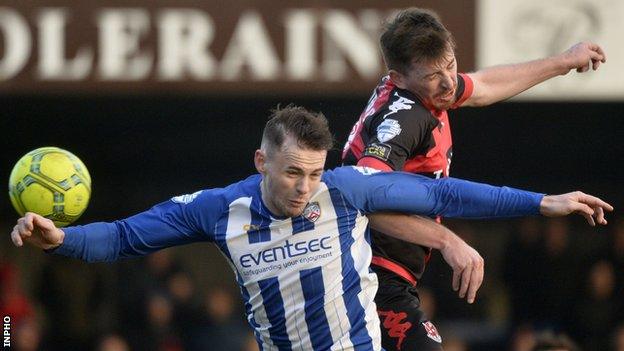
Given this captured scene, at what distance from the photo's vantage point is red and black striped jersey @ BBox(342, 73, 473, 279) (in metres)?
5.41

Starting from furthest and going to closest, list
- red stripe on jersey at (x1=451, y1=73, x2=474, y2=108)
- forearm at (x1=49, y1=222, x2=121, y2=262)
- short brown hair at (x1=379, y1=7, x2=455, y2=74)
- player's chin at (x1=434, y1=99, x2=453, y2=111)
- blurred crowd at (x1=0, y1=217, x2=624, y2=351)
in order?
1. blurred crowd at (x1=0, y1=217, x2=624, y2=351)
2. red stripe on jersey at (x1=451, y1=73, x2=474, y2=108)
3. player's chin at (x1=434, y1=99, x2=453, y2=111)
4. short brown hair at (x1=379, y1=7, x2=455, y2=74)
5. forearm at (x1=49, y1=222, x2=121, y2=262)

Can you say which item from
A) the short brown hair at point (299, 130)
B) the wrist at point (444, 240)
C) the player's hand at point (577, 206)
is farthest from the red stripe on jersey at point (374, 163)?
the player's hand at point (577, 206)

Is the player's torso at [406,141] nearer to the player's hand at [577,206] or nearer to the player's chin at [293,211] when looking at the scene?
the player's chin at [293,211]

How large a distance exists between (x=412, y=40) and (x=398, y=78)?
0.70 ft

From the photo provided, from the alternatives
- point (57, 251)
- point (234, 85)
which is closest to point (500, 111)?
point (234, 85)

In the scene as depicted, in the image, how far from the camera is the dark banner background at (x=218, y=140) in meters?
11.9

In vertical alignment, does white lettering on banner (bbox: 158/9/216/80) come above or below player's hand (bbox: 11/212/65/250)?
below

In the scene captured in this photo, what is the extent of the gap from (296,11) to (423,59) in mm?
4886

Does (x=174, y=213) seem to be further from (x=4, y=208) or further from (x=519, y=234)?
(x=4, y=208)

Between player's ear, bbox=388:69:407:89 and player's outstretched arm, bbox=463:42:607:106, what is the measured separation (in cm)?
50

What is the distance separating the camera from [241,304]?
1376 centimetres

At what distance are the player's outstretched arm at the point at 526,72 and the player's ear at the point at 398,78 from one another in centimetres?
50

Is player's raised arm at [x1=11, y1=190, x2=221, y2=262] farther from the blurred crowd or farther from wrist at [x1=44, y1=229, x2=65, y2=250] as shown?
the blurred crowd

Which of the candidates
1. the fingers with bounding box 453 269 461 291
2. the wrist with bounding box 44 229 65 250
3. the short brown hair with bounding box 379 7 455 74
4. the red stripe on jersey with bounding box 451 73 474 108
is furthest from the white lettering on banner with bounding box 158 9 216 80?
the fingers with bounding box 453 269 461 291
